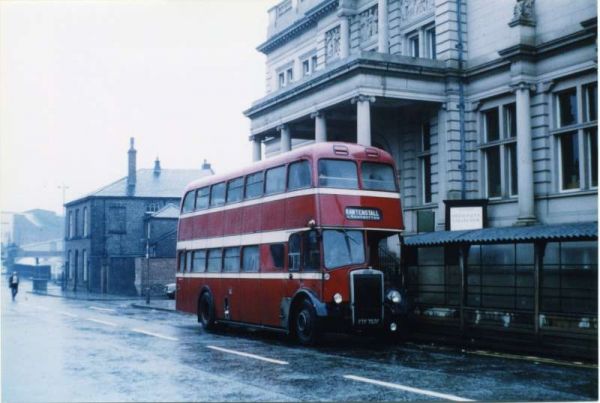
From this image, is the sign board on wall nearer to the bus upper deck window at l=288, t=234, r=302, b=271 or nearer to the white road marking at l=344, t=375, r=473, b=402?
the bus upper deck window at l=288, t=234, r=302, b=271

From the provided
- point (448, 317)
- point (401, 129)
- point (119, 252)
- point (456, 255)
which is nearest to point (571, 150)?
point (456, 255)

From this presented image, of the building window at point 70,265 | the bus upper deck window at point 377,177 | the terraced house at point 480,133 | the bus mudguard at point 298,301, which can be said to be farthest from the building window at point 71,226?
the bus upper deck window at point 377,177

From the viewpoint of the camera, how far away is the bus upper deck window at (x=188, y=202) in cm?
2262

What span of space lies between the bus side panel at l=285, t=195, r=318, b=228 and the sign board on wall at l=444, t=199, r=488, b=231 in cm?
581

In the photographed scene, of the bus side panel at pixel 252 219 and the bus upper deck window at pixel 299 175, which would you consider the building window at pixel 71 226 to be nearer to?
the bus side panel at pixel 252 219

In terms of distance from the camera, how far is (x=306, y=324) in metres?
16.6

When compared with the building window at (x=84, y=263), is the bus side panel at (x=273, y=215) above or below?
above

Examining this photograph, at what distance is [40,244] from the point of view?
7050 cm

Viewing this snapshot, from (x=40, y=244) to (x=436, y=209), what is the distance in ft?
179

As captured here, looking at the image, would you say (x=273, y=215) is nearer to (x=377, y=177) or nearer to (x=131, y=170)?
(x=377, y=177)

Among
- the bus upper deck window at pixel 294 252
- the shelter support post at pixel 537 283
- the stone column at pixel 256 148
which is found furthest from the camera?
the stone column at pixel 256 148

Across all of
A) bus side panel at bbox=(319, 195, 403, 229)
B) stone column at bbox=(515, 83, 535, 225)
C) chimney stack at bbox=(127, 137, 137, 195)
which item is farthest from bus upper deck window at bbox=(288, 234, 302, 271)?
chimney stack at bbox=(127, 137, 137, 195)

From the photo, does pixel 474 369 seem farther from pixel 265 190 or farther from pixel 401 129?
pixel 401 129

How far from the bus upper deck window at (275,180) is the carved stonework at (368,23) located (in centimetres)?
1153
